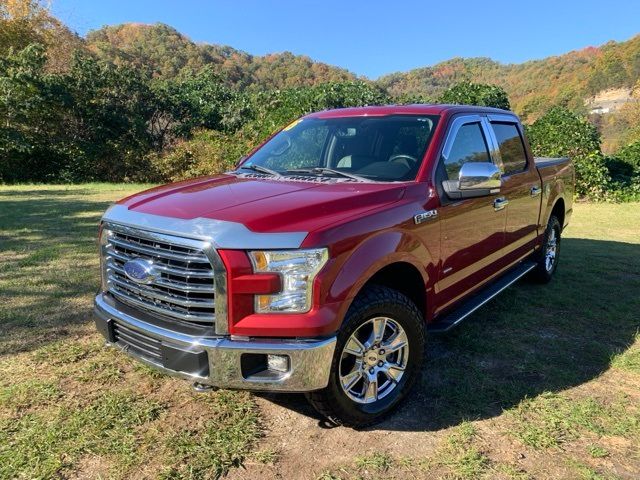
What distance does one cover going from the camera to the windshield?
345 centimetres

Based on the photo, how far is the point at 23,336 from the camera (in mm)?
3967

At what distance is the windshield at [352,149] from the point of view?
3449 mm

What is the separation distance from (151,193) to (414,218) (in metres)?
1.69

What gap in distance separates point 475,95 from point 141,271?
13409 mm

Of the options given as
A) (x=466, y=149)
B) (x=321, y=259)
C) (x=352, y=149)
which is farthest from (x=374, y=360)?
(x=466, y=149)

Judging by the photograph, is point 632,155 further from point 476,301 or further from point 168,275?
point 168,275

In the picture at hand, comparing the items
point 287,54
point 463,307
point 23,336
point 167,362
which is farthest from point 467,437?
point 287,54

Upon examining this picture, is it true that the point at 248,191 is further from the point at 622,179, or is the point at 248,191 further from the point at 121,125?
the point at 121,125

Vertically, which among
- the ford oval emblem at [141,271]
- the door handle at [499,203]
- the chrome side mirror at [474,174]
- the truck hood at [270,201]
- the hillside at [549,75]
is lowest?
the ford oval emblem at [141,271]

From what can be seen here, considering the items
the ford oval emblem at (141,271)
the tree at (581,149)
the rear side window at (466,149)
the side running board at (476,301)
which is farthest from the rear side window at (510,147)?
the tree at (581,149)

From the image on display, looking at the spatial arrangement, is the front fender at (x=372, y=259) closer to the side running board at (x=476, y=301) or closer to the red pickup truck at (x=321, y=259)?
the red pickup truck at (x=321, y=259)

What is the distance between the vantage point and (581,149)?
1286cm

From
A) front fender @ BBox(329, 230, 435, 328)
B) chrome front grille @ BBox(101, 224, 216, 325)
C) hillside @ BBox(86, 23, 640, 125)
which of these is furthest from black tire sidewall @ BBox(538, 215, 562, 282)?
hillside @ BBox(86, 23, 640, 125)

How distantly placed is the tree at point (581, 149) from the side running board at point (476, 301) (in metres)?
9.23
